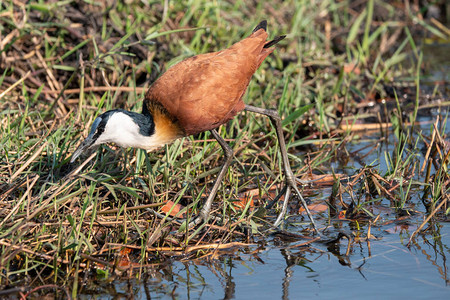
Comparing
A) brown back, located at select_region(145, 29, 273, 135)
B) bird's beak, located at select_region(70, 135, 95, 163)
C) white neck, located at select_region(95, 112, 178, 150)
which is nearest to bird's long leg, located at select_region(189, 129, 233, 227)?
brown back, located at select_region(145, 29, 273, 135)

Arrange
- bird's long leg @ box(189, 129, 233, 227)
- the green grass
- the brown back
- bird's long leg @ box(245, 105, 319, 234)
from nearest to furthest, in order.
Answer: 1. the green grass
2. the brown back
3. bird's long leg @ box(189, 129, 233, 227)
4. bird's long leg @ box(245, 105, 319, 234)

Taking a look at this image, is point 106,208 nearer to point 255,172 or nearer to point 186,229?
point 186,229

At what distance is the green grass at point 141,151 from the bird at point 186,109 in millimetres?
241

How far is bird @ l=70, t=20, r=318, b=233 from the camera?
418cm

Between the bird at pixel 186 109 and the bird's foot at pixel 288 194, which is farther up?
the bird at pixel 186 109

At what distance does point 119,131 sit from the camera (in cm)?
415

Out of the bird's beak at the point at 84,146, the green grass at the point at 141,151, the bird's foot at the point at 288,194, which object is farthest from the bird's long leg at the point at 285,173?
the bird's beak at the point at 84,146

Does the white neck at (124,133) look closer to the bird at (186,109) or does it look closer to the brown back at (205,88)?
the bird at (186,109)

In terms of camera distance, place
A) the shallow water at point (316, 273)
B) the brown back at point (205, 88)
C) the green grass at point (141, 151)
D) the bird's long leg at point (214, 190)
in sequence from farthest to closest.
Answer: the bird's long leg at point (214, 190) < the brown back at point (205, 88) < the green grass at point (141, 151) < the shallow water at point (316, 273)

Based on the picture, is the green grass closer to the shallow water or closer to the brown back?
the shallow water

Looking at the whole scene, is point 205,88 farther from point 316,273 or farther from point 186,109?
point 316,273

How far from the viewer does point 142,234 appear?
152 inches

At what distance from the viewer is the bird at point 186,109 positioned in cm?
418

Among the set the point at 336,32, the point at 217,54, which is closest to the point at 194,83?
the point at 217,54
